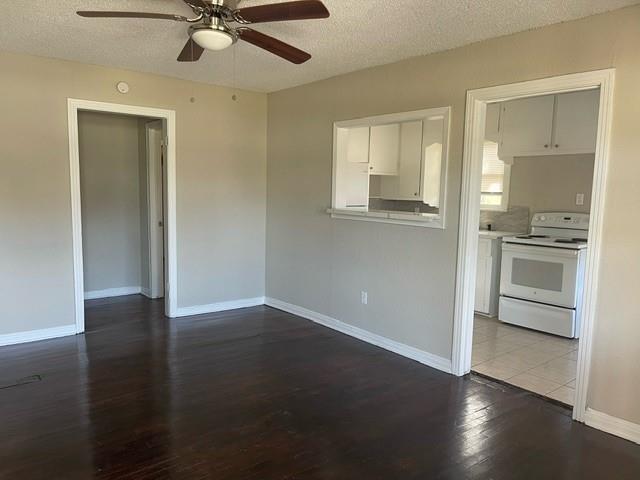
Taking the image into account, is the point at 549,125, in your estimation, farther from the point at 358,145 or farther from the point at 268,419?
the point at 268,419

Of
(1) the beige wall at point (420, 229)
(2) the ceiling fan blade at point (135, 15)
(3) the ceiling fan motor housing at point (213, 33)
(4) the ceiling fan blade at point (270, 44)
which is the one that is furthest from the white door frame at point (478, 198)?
(2) the ceiling fan blade at point (135, 15)

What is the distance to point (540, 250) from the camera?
459 cm

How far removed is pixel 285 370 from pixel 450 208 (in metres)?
1.77

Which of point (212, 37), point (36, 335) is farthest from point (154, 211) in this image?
point (212, 37)

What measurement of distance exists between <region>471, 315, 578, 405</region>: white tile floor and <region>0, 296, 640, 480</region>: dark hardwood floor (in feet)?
0.70

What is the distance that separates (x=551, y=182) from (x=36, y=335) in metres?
5.29

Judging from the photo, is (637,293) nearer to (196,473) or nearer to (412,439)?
(412,439)

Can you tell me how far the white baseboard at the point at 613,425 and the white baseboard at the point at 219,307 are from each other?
3.62 metres

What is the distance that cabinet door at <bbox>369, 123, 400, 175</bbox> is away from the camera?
5.09 metres

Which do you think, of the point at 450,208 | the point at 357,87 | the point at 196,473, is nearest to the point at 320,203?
the point at 357,87

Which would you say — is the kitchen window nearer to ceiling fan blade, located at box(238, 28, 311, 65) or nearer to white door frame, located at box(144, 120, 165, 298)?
ceiling fan blade, located at box(238, 28, 311, 65)

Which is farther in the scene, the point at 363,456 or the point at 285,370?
the point at 285,370

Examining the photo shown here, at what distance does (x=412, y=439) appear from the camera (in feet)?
8.72

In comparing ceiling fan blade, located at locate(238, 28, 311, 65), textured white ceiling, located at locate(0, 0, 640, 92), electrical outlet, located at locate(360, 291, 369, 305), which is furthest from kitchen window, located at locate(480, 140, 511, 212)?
ceiling fan blade, located at locate(238, 28, 311, 65)
